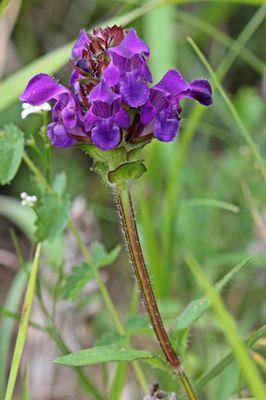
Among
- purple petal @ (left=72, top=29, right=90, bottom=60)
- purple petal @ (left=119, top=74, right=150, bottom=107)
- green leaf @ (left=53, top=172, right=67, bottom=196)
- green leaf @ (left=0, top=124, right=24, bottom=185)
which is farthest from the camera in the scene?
green leaf @ (left=53, top=172, right=67, bottom=196)

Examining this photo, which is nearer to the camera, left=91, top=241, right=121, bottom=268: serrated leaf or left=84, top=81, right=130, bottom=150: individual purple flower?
left=84, top=81, right=130, bottom=150: individual purple flower

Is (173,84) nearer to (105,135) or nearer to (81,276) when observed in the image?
(105,135)

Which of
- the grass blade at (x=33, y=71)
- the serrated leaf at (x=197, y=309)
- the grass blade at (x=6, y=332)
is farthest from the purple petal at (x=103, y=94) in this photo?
the grass blade at (x=33, y=71)

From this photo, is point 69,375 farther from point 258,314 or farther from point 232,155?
point 232,155

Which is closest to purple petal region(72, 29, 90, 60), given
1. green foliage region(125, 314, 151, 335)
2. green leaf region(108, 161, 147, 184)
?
green leaf region(108, 161, 147, 184)

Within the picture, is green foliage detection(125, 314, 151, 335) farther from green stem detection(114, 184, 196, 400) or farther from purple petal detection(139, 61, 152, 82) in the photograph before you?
purple petal detection(139, 61, 152, 82)

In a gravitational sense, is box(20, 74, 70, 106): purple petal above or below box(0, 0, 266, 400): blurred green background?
below

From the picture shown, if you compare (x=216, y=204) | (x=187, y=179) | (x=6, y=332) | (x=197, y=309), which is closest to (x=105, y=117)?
(x=197, y=309)
